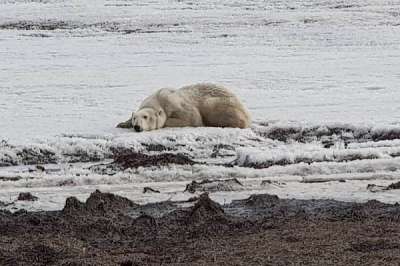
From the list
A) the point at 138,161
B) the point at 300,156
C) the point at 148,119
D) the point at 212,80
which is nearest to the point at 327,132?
the point at 300,156

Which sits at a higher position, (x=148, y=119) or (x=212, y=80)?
(x=148, y=119)

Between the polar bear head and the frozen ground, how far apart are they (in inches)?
7.7

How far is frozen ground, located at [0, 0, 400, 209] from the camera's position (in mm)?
9422

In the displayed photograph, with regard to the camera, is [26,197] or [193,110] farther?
[193,110]

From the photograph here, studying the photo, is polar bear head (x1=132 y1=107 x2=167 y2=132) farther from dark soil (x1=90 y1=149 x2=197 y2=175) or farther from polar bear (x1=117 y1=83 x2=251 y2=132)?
dark soil (x1=90 y1=149 x2=197 y2=175)

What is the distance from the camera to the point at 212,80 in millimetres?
16891

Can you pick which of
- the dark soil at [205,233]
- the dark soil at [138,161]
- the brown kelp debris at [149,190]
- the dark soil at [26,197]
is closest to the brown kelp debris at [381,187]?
the dark soil at [205,233]

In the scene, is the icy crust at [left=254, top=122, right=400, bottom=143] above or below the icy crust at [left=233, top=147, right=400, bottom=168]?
below

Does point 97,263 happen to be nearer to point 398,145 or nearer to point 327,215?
point 327,215

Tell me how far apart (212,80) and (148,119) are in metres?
5.02

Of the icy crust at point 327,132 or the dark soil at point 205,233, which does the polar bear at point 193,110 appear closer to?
the icy crust at point 327,132

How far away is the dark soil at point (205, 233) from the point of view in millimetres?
6213

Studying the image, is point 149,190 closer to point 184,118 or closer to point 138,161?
point 138,161

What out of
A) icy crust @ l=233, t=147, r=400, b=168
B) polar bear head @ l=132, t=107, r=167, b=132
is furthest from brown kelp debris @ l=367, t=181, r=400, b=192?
polar bear head @ l=132, t=107, r=167, b=132
